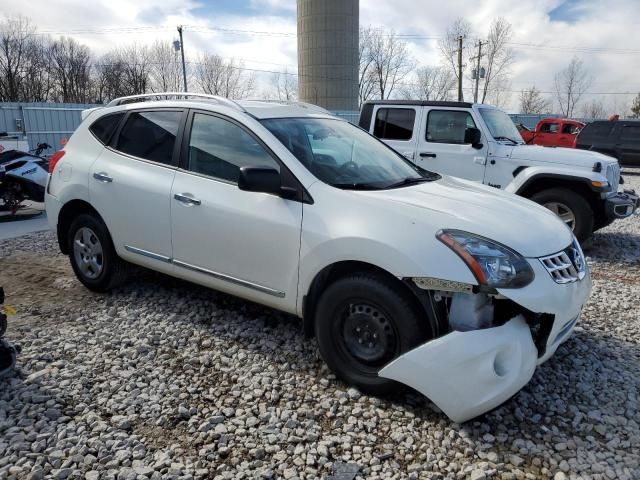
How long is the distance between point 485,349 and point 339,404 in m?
0.98

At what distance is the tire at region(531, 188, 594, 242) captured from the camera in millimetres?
6645

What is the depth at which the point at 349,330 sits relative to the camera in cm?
306

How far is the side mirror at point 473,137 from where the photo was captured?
7.07 m

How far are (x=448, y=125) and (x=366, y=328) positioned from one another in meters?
5.25

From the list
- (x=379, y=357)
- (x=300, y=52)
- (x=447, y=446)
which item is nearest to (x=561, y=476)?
(x=447, y=446)

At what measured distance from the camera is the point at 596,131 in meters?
16.8

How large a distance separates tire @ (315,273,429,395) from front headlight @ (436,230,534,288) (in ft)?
1.30

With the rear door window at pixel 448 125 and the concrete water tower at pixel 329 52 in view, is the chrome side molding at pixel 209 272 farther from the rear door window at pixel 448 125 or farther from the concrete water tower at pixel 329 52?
the concrete water tower at pixel 329 52

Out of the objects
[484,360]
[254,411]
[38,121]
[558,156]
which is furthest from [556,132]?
[254,411]

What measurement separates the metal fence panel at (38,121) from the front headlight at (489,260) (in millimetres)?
14335

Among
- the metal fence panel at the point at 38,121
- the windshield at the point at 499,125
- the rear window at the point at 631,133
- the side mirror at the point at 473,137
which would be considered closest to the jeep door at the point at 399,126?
the side mirror at the point at 473,137

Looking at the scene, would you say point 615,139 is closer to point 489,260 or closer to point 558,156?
point 558,156

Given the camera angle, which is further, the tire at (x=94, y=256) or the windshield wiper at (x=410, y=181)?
the tire at (x=94, y=256)

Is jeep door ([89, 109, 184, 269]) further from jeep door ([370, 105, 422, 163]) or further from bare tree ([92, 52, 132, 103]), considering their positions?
bare tree ([92, 52, 132, 103])
